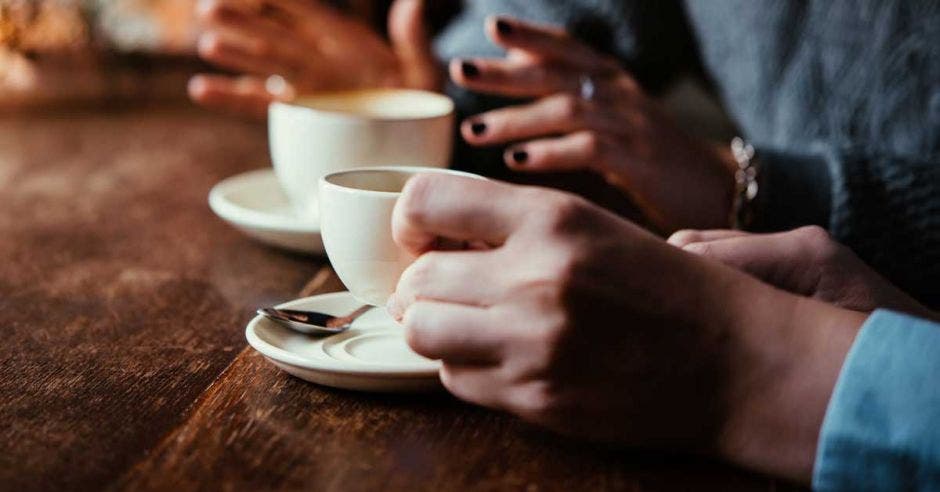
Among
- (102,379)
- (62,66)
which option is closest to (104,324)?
(102,379)

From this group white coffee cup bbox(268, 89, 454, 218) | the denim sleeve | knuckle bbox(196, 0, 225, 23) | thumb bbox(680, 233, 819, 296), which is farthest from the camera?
knuckle bbox(196, 0, 225, 23)

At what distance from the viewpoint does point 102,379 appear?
611mm

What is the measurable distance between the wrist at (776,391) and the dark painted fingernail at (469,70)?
563 millimetres

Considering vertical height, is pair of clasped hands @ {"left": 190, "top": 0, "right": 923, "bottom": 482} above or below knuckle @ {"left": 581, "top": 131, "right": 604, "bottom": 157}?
above

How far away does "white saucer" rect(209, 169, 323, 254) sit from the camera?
87cm

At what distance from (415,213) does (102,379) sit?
0.24 m

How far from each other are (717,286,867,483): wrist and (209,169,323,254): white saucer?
457mm

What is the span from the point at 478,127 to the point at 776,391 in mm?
549

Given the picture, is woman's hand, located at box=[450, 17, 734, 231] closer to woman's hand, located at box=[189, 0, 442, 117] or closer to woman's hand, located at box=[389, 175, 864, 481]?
woman's hand, located at box=[189, 0, 442, 117]

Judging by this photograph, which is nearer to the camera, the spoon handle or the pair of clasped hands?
the pair of clasped hands

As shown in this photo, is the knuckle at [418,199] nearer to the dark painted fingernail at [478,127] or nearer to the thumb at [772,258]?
the thumb at [772,258]

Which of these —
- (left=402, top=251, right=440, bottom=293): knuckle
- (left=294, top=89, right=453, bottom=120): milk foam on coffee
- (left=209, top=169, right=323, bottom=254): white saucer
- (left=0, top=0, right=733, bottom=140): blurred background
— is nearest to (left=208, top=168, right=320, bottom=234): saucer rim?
(left=209, top=169, right=323, bottom=254): white saucer

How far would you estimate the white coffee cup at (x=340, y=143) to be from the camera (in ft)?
2.83

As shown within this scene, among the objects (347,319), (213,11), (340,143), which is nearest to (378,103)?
(340,143)
